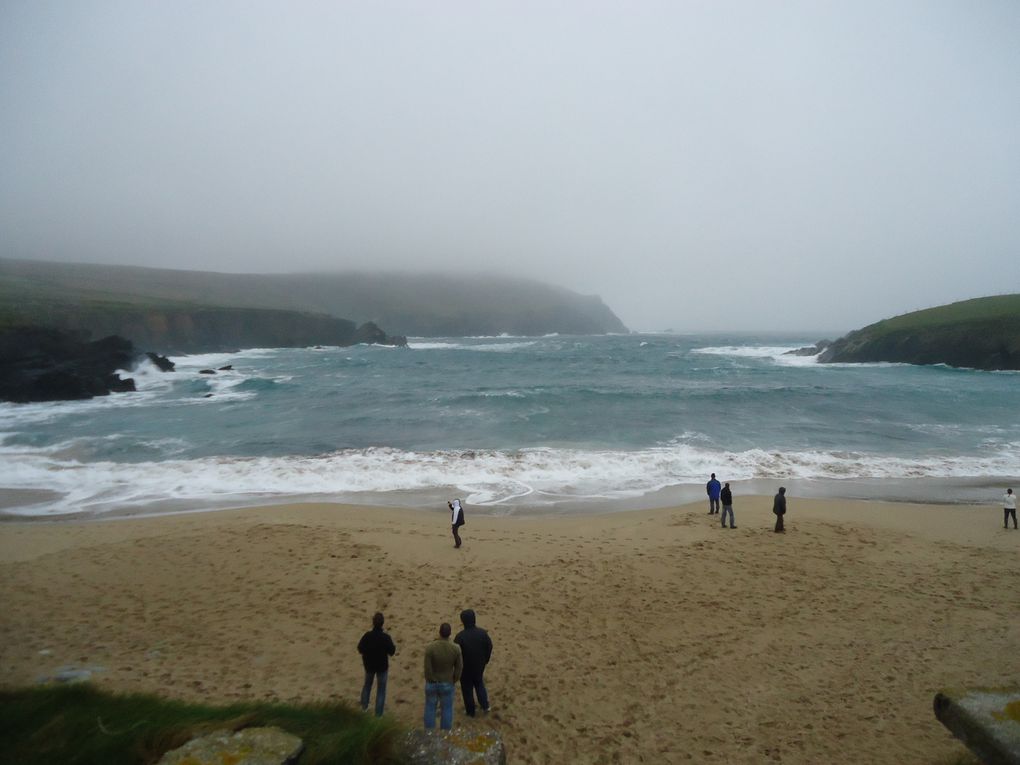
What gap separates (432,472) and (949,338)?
66274 mm

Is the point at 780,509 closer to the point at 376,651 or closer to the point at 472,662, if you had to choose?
the point at 472,662

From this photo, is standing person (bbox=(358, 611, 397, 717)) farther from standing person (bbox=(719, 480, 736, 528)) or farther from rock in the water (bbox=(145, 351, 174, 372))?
rock in the water (bbox=(145, 351, 174, 372))

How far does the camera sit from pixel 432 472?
18.4 meters

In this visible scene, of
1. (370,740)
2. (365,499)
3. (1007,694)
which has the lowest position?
(365,499)

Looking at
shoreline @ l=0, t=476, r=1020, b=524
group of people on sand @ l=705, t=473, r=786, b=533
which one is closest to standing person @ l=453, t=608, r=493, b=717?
shoreline @ l=0, t=476, r=1020, b=524

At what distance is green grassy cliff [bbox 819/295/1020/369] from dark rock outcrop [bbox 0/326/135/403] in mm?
78057

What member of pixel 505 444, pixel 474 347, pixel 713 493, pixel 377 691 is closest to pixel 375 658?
pixel 377 691

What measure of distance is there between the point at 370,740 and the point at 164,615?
6.98m

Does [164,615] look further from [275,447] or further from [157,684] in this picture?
[275,447]

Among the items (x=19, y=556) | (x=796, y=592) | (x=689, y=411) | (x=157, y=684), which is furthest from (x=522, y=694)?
(x=689, y=411)

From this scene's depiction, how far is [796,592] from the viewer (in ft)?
30.5

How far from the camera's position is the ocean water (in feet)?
54.2

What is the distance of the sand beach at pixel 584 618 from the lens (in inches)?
236

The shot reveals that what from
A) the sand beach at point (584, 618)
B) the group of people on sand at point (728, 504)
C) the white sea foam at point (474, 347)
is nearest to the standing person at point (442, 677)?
the sand beach at point (584, 618)
